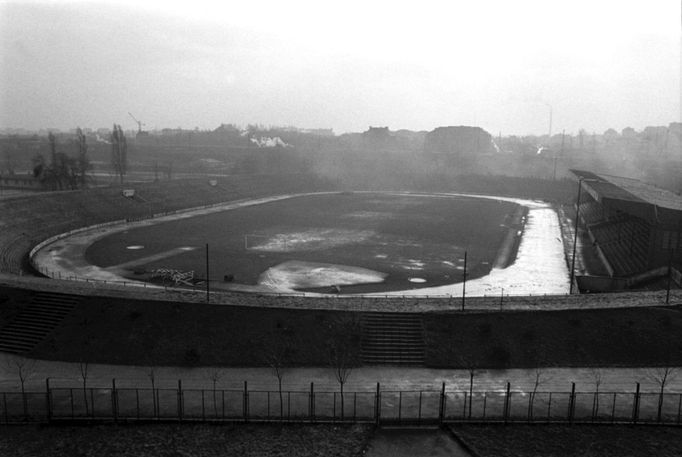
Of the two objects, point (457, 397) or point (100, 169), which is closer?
point (457, 397)

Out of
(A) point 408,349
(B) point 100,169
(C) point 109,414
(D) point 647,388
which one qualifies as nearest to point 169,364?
(C) point 109,414

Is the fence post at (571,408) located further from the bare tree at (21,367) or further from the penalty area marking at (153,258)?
the penalty area marking at (153,258)

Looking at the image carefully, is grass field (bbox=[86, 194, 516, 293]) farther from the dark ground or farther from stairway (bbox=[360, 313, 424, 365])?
the dark ground

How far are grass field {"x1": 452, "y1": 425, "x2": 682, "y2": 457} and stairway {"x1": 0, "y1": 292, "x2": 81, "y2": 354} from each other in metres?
20.3

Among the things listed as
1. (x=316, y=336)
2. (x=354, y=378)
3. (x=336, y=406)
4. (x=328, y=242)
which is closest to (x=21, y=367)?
(x=316, y=336)

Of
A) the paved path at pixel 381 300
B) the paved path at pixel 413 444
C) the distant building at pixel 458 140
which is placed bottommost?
the paved path at pixel 413 444

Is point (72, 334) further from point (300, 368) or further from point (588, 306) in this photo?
point (588, 306)

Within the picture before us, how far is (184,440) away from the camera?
1784cm

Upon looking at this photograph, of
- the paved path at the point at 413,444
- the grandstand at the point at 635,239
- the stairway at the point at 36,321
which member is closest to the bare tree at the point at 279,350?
the paved path at the point at 413,444

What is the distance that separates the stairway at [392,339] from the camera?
25.1m

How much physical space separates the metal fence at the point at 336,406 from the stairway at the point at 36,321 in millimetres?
5938

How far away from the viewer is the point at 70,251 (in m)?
50.1

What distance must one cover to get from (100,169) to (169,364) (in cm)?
12398

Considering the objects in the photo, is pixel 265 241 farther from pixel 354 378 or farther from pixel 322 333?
pixel 354 378
